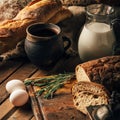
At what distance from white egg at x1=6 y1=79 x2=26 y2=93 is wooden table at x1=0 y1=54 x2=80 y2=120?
4 centimetres

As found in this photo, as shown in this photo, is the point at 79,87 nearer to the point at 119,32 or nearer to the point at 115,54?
the point at 115,54

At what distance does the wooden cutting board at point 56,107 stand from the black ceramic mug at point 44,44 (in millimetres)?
134

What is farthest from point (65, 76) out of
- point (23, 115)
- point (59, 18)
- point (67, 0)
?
point (67, 0)

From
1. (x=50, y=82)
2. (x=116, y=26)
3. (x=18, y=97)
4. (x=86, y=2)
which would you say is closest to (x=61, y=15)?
(x=86, y=2)

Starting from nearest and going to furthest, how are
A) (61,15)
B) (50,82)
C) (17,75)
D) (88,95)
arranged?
(88,95)
(50,82)
(17,75)
(61,15)

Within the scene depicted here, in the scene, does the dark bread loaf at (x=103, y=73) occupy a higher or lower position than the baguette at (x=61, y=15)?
lower

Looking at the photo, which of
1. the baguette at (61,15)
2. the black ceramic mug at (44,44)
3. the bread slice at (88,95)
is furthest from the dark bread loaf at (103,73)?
the baguette at (61,15)

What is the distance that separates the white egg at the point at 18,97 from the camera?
1192mm

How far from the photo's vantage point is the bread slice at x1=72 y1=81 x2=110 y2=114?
44.0 inches

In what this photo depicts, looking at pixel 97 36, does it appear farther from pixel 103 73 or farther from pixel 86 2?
pixel 86 2

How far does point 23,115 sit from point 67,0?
65 cm

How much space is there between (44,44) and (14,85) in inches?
7.4

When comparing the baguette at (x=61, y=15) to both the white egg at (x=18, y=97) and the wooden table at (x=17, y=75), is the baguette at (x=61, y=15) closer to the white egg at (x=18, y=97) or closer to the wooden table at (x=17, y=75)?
the wooden table at (x=17, y=75)

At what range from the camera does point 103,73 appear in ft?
3.94
